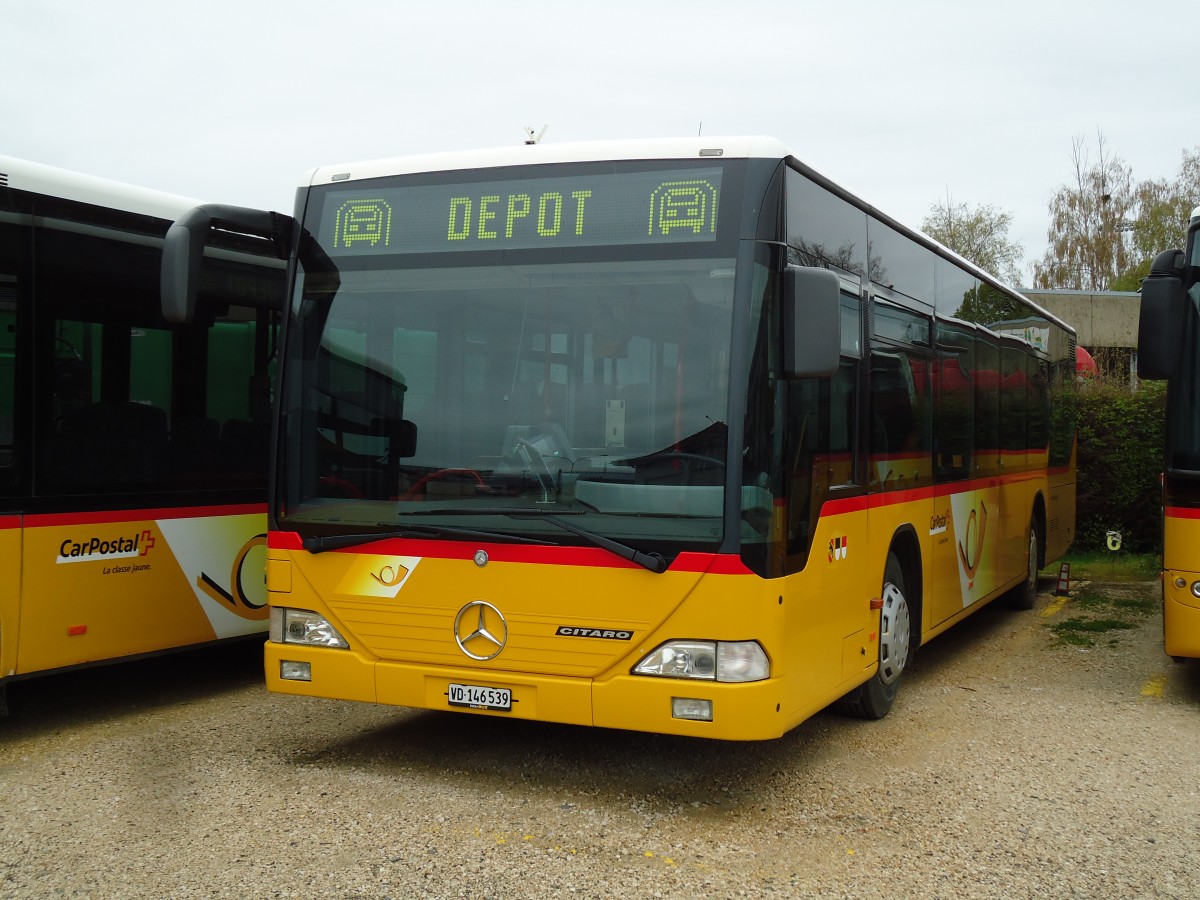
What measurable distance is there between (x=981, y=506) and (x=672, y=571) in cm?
508

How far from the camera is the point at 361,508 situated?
5875mm

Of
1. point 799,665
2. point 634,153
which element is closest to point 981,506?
point 799,665

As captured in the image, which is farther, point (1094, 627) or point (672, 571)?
point (1094, 627)

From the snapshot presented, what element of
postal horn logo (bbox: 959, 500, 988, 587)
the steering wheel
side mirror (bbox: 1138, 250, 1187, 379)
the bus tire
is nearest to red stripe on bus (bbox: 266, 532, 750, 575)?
the steering wheel

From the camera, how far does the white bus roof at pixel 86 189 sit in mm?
6668

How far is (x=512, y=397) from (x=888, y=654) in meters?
3.00

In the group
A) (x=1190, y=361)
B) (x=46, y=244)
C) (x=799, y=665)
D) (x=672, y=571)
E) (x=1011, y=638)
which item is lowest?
(x=1011, y=638)

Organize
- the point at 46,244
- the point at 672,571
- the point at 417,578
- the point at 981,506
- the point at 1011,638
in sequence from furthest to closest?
1. the point at 1011,638
2. the point at 981,506
3. the point at 46,244
4. the point at 417,578
5. the point at 672,571

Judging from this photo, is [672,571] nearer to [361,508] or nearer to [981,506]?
[361,508]

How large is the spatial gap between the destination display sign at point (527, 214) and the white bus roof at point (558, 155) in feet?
0.31

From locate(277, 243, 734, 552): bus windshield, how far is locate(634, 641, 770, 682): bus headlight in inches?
17.8

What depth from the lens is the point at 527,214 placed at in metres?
5.67

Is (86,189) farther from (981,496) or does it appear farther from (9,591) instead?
(981,496)

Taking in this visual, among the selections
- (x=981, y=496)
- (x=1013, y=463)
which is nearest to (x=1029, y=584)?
(x=1013, y=463)
